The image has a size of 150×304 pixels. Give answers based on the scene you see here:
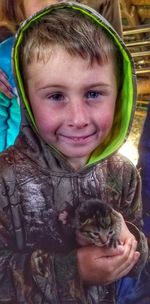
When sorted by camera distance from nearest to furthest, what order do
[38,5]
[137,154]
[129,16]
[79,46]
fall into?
[79,46]
[38,5]
[137,154]
[129,16]

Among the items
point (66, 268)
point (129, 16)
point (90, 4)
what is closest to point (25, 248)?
point (66, 268)

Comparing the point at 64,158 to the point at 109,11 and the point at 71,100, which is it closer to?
the point at 71,100

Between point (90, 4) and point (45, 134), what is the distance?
0.24 meters

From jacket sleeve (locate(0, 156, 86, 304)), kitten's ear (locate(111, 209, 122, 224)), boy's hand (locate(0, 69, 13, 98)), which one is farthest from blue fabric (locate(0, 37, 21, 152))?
kitten's ear (locate(111, 209, 122, 224))

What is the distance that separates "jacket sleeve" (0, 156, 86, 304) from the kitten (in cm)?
4

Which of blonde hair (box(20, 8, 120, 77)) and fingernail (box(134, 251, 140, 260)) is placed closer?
blonde hair (box(20, 8, 120, 77))

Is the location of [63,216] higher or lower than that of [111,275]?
higher

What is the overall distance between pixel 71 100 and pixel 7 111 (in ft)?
0.59

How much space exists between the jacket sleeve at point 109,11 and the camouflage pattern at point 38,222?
A: 24 centimetres

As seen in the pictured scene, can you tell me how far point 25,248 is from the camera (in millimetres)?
777

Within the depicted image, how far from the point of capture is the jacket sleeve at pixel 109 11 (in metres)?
0.85

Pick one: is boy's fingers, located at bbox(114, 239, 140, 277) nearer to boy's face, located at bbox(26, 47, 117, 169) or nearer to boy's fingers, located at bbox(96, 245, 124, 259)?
boy's fingers, located at bbox(96, 245, 124, 259)

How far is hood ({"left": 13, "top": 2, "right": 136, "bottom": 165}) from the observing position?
73 centimetres

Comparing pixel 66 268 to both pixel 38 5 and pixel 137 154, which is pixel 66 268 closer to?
pixel 137 154
